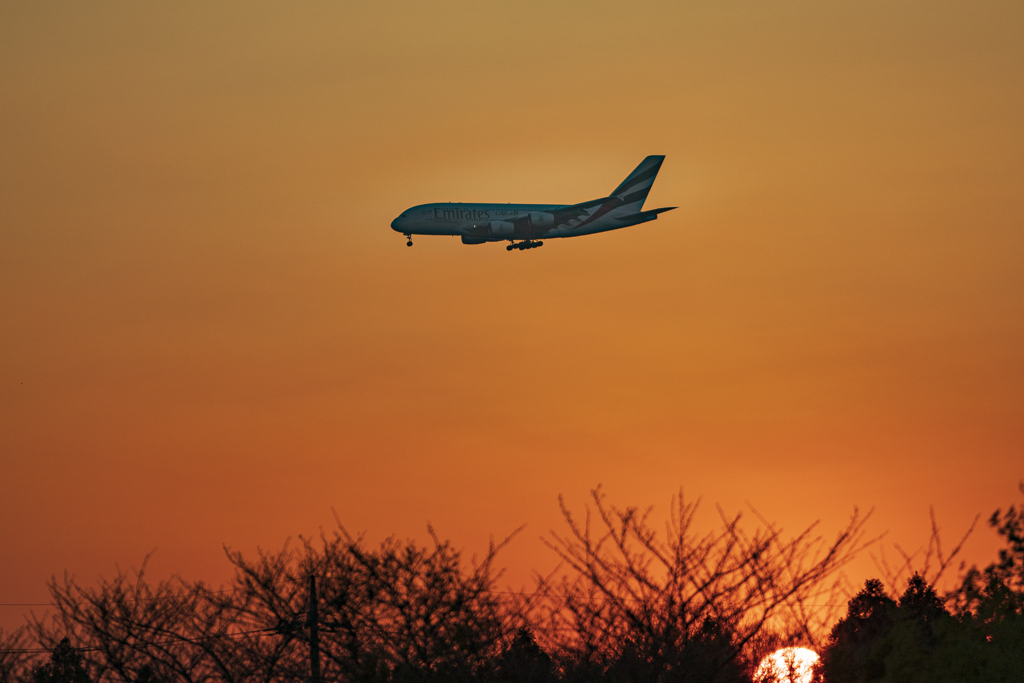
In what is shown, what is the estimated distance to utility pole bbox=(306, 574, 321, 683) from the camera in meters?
31.1

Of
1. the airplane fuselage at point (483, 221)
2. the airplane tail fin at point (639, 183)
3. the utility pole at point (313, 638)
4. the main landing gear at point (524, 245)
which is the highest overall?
the airplane tail fin at point (639, 183)

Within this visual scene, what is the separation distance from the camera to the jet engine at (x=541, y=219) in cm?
10169

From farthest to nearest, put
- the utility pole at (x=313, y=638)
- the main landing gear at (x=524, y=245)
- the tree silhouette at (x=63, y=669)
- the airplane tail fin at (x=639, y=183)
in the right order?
1. the airplane tail fin at (x=639, y=183)
2. the main landing gear at (x=524, y=245)
3. the tree silhouette at (x=63, y=669)
4. the utility pole at (x=313, y=638)

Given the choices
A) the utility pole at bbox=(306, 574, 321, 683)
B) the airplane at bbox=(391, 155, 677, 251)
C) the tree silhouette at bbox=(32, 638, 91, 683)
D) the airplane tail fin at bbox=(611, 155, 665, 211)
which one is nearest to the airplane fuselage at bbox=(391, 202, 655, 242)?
the airplane at bbox=(391, 155, 677, 251)

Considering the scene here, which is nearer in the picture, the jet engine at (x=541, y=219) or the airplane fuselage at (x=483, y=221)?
the airplane fuselage at (x=483, y=221)

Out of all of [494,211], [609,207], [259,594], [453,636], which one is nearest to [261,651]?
[259,594]

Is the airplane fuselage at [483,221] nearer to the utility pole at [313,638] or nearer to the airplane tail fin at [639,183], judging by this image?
the airplane tail fin at [639,183]

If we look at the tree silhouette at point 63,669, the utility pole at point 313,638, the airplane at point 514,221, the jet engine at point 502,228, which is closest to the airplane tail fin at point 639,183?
the airplane at point 514,221

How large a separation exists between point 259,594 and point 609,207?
81.8m

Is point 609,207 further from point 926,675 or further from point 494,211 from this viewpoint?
point 926,675

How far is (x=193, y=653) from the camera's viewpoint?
34.2 metres

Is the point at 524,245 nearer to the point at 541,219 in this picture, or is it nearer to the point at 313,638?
the point at 541,219

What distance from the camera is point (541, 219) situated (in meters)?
102

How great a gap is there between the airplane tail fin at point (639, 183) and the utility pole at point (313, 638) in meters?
96.5
